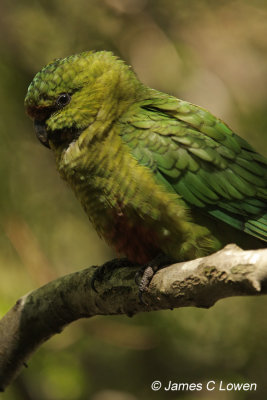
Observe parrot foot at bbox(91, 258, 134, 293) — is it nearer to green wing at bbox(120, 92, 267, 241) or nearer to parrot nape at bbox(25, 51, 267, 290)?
parrot nape at bbox(25, 51, 267, 290)

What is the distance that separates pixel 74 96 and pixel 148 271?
0.98m

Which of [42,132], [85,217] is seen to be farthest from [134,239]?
[85,217]

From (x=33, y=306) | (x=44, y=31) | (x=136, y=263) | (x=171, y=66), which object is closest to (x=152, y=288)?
(x=136, y=263)

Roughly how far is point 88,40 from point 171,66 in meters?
0.60

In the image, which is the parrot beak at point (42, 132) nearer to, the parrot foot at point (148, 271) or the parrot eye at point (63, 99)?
the parrot eye at point (63, 99)

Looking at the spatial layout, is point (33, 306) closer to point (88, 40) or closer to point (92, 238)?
point (92, 238)

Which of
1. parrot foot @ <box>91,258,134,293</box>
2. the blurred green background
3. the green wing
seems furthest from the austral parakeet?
the blurred green background

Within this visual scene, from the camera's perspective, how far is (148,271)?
8.00 feet

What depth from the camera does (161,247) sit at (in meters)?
2.57

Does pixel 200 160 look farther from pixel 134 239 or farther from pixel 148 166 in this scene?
pixel 134 239

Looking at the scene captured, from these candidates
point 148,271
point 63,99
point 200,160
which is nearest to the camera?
point 148,271

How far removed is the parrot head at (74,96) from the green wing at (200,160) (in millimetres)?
151

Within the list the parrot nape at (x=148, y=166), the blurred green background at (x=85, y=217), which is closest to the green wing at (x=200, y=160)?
the parrot nape at (x=148, y=166)

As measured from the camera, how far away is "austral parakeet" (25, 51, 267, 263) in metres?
2.56
